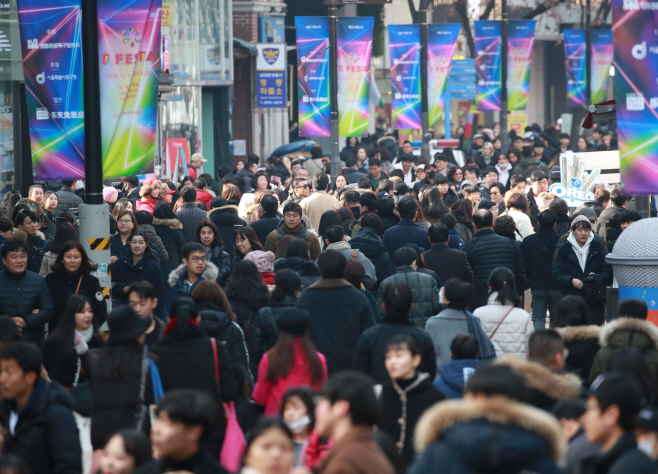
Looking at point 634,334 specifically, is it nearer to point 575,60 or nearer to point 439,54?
point 439,54

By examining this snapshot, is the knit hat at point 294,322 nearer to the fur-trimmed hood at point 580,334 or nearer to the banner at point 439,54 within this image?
the fur-trimmed hood at point 580,334

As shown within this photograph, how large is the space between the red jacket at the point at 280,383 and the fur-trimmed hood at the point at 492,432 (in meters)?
2.55

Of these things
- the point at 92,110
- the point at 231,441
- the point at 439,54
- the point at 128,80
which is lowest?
the point at 231,441

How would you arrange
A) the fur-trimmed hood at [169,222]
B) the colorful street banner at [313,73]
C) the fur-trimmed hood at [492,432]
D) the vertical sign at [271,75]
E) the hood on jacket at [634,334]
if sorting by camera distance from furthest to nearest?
1. the vertical sign at [271,75]
2. the colorful street banner at [313,73]
3. the fur-trimmed hood at [169,222]
4. the hood on jacket at [634,334]
5. the fur-trimmed hood at [492,432]

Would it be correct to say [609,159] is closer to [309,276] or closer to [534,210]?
[534,210]

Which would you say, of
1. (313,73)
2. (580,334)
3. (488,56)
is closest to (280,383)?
(580,334)

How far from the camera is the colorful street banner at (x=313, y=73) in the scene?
2133cm

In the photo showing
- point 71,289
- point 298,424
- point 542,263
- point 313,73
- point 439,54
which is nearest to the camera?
point 298,424

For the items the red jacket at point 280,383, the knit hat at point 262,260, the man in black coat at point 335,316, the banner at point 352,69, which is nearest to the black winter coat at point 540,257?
the knit hat at point 262,260

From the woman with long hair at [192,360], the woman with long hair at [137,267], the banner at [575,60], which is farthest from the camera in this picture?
the banner at [575,60]

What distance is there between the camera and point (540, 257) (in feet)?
34.9

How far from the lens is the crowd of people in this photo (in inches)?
163

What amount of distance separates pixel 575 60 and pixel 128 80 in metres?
24.6

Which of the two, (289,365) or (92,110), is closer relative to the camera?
(289,365)
